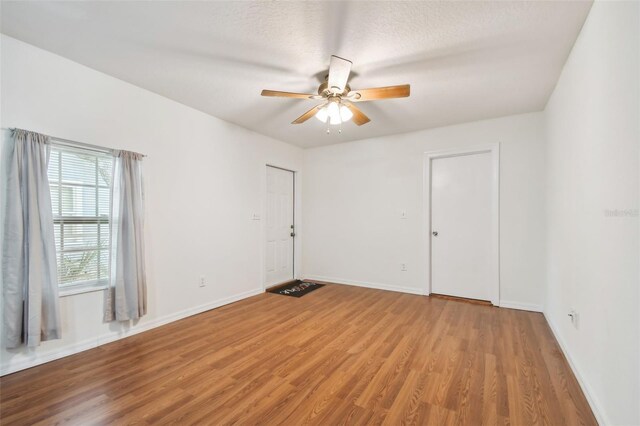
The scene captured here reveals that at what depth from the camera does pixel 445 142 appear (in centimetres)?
416

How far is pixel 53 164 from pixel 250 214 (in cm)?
230

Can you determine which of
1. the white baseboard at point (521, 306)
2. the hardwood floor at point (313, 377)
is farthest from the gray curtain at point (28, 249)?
the white baseboard at point (521, 306)

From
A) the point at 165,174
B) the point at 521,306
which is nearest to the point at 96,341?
the point at 165,174

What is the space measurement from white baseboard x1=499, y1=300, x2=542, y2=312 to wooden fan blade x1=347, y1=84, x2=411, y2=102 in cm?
307

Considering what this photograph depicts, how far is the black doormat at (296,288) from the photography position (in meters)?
4.39

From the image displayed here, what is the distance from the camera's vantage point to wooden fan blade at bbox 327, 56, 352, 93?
208 cm

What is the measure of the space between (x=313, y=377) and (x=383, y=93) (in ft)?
7.70

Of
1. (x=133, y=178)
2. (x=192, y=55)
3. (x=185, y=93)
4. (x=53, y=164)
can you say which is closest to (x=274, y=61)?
(x=192, y=55)

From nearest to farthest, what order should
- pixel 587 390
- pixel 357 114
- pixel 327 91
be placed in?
pixel 587 390
pixel 327 91
pixel 357 114

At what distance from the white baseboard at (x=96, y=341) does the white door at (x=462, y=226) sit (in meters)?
3.21

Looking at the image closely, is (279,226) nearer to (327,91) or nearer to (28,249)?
(327,91)

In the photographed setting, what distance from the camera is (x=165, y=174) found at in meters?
3.21

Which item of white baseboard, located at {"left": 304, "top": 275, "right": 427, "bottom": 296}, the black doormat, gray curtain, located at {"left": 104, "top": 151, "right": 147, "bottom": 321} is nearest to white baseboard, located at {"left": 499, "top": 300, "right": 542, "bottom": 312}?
white baseboard, located at {"left": 304, "top": 275, "right": 427, "bottom": 296}

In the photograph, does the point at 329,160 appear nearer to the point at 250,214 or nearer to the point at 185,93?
the point at 250,214
